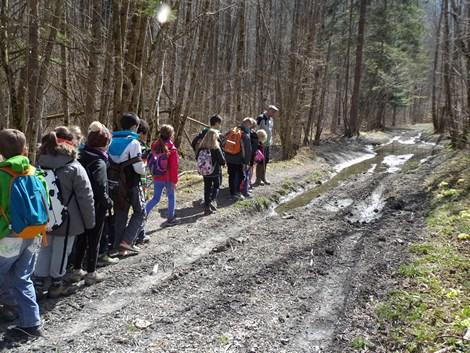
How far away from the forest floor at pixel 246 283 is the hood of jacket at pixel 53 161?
155 cm

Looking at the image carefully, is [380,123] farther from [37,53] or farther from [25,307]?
[25,307]

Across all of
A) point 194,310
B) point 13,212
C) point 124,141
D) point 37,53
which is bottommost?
point 194,310

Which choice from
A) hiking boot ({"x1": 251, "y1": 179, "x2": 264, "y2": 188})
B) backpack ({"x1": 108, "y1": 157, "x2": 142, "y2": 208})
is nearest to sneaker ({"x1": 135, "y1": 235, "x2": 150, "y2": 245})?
backpack ({"x1": 108, "y1": 157, "x2": 142, "y2": 208})

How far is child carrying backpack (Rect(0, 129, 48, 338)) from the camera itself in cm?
412

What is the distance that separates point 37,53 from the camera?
755cm

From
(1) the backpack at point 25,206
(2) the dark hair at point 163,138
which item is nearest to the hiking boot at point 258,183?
(2) the dark hair at point 163,138

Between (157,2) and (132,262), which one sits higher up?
(157,2)

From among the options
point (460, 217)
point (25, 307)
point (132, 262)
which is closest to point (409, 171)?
point (460, 217)

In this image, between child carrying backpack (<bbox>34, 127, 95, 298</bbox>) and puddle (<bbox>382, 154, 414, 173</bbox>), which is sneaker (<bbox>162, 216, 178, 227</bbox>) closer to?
child carrying backpack (<bbox>34, 127, 95, 298</bbox>)

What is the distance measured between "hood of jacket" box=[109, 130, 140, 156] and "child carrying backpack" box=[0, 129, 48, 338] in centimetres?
196

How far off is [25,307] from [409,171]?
15.1 metres

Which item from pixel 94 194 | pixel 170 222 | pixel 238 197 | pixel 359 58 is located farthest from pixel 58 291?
pixel 359 58

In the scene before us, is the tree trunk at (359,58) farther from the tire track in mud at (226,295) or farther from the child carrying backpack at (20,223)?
the child carrying backpack at (20,223)

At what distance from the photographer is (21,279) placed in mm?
4273
